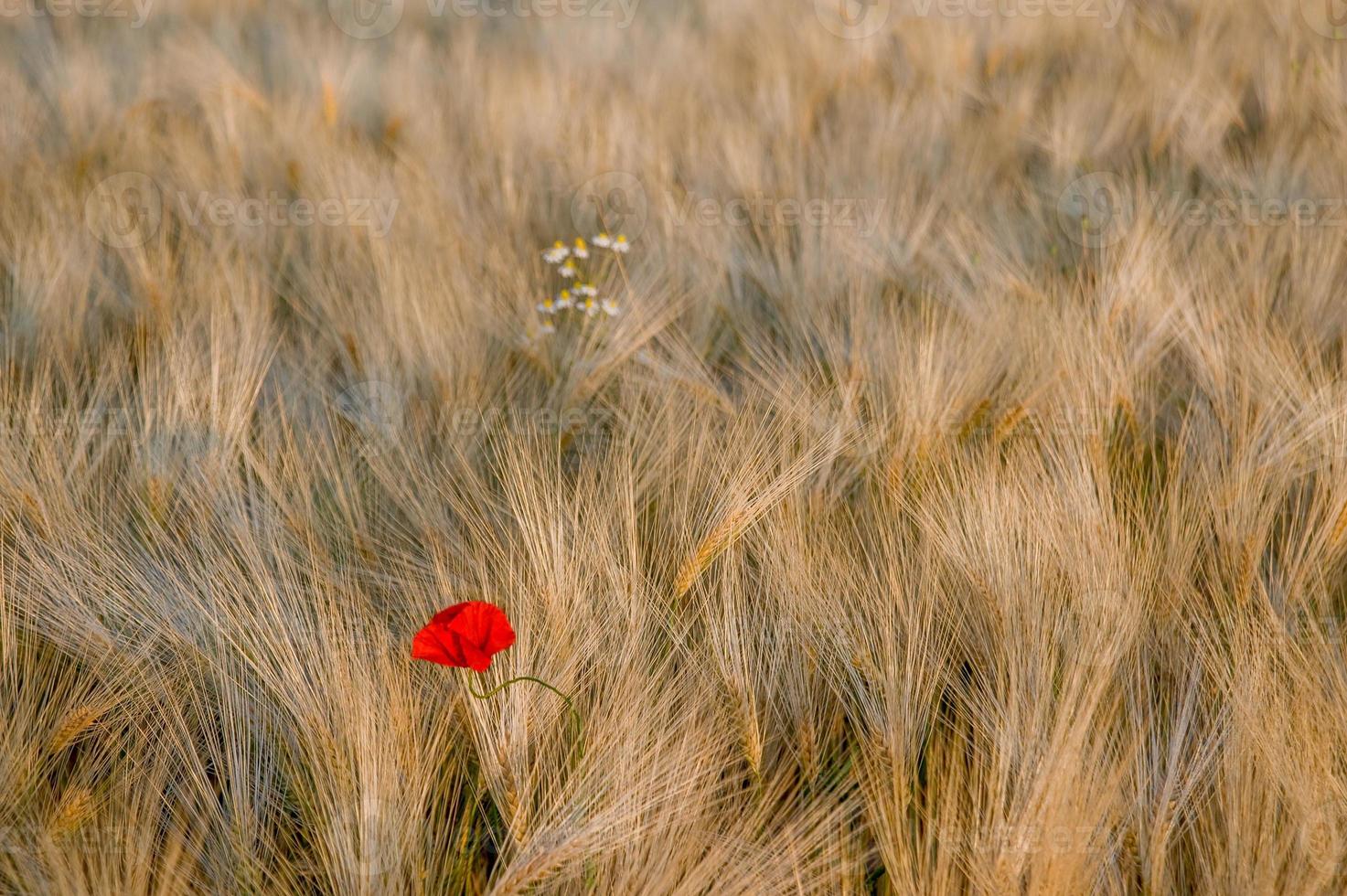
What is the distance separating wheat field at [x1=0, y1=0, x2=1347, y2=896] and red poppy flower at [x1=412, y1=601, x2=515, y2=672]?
0.37 ft

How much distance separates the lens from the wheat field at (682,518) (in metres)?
1.01

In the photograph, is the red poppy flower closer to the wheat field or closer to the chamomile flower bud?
the wheat field

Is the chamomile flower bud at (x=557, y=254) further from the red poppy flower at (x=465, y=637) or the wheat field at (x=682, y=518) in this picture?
the red poppy flower at (x=465, y=637)

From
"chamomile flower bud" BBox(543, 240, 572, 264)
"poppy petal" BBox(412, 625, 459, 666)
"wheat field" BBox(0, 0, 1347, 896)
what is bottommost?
"wheat field" BBox(0, 0, 1347, 896)

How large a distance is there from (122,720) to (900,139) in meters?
2.60

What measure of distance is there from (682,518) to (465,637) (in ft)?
1.55

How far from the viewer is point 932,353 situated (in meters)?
1.67

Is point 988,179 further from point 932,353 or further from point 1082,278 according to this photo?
point 932,353

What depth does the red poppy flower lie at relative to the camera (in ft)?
3.15

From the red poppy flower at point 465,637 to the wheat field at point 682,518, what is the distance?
0.11 meters

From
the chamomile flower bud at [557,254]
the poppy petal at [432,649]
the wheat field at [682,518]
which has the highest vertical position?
the poppy petal at [432,649]

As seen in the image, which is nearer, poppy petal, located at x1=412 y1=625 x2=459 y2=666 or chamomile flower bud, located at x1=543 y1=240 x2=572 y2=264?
poppy petal, located at x1=412 y1=625 x2=459 y2=666

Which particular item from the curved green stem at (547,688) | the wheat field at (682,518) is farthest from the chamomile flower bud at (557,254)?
the curved green stem at (547,688)

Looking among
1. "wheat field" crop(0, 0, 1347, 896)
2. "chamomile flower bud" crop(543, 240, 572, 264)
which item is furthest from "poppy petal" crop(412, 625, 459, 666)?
"chamomile flower bud" crop(543, 240, 572, 264)
